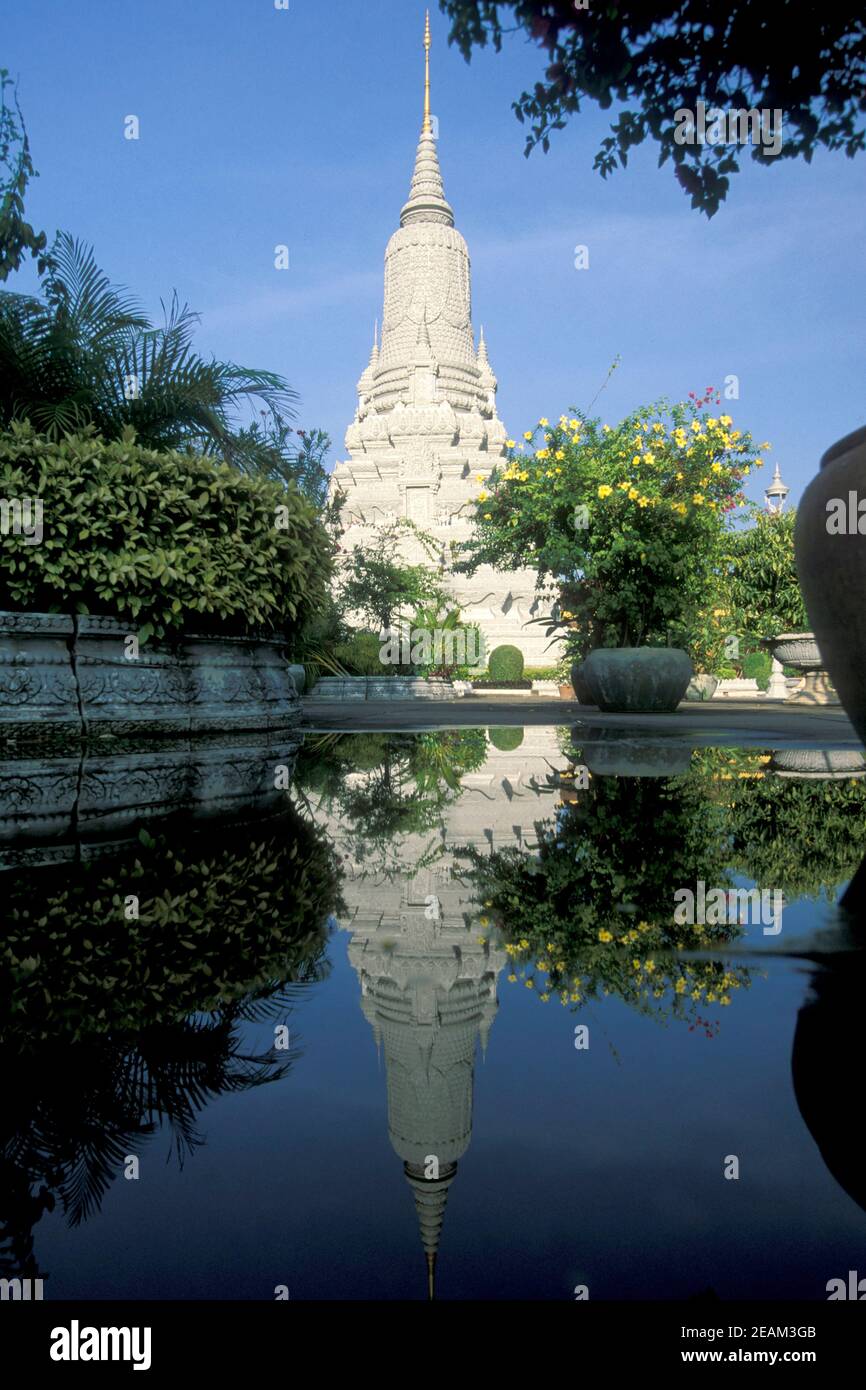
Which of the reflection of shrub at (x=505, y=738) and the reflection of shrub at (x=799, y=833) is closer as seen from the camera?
the reflection of shrub at (x=799, y=833)

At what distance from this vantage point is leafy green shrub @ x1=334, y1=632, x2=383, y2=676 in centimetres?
1614

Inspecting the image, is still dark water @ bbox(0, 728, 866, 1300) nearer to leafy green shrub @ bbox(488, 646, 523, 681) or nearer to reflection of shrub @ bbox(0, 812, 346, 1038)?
reflection of shrub @ bbox(0, 812, 346, 1038)

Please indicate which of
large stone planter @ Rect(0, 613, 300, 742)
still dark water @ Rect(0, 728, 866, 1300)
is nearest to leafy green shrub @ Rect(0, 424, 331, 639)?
large stone planter @ Rect(0, 613, 300, 742)

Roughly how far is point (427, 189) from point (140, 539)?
4859 centimetres

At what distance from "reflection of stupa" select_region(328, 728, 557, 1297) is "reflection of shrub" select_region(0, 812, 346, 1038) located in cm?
10

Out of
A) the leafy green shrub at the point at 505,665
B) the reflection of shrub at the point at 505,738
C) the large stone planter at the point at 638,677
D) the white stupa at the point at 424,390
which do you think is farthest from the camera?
the white stupa at the point at 424,390

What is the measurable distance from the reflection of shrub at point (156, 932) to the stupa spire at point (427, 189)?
1952 inches

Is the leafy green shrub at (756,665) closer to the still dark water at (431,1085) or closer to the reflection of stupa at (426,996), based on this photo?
the reflection of stupa at (426,996)

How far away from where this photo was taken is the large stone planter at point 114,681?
410 centimetres

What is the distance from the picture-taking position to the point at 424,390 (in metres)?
43.3

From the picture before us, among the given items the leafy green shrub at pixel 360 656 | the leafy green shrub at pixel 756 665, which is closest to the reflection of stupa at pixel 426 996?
the leafy green shrub at pixel 360 656

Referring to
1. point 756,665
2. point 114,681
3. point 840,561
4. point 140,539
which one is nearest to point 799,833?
point 840,561

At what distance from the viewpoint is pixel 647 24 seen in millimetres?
4953

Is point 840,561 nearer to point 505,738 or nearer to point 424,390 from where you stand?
point 505,738
